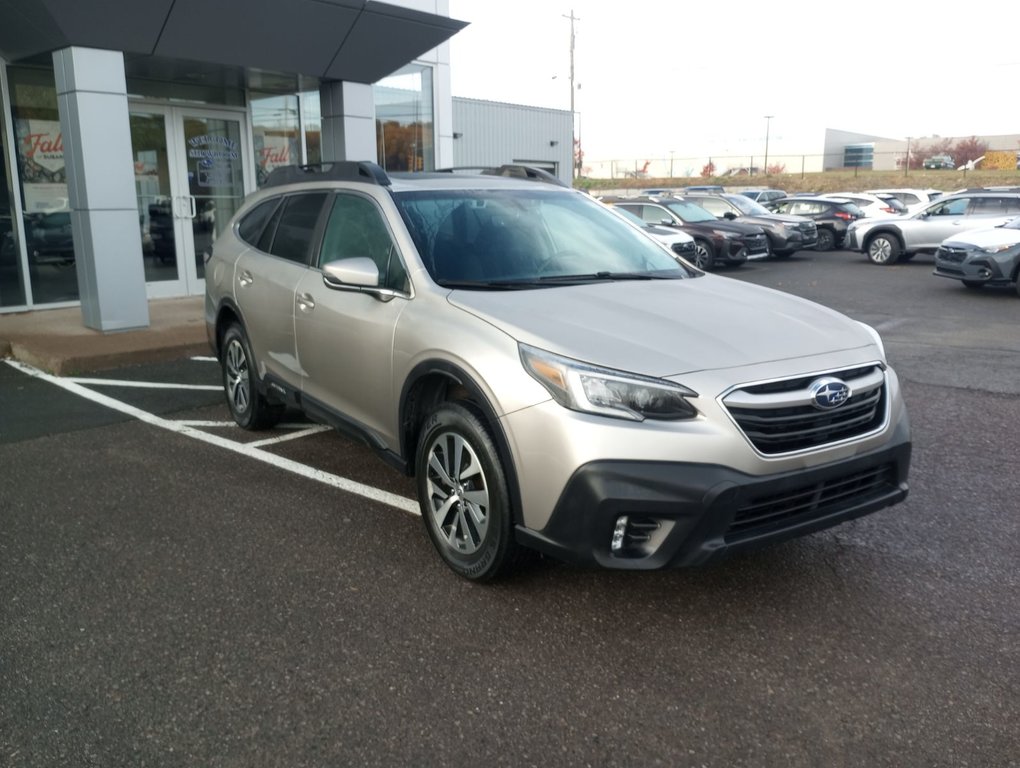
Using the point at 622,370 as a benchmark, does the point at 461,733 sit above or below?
below

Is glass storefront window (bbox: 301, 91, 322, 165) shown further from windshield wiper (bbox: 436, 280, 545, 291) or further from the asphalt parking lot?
windshield wiper (bbox: 436, 280, 545, 291)

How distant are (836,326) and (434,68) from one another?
11310mm

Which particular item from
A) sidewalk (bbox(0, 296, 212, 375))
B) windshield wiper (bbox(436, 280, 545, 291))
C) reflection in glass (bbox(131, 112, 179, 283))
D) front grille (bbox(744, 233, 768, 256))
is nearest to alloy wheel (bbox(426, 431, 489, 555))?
windshield wiper (bbox(436, 280, 545, 291))

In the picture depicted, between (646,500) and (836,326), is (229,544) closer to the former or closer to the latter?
(646,500)

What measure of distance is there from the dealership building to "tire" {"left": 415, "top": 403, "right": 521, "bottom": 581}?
658cm

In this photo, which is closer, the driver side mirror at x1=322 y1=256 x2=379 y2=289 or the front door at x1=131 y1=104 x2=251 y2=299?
the driver side mirror at x1=322 y1=256 x2=379 y2=289

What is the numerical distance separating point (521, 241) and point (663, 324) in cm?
118

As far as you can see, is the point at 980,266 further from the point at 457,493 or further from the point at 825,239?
the point at 457,493

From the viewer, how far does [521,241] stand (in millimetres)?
4652

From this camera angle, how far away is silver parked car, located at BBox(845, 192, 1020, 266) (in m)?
18.3

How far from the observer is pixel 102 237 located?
9.16 meters

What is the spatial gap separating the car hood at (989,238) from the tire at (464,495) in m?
12.6

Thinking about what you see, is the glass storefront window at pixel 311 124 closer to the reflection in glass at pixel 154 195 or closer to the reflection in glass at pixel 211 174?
the reflection in glass at pixel 211 174

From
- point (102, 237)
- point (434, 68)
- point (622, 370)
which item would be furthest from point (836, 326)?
point (434, 68)
